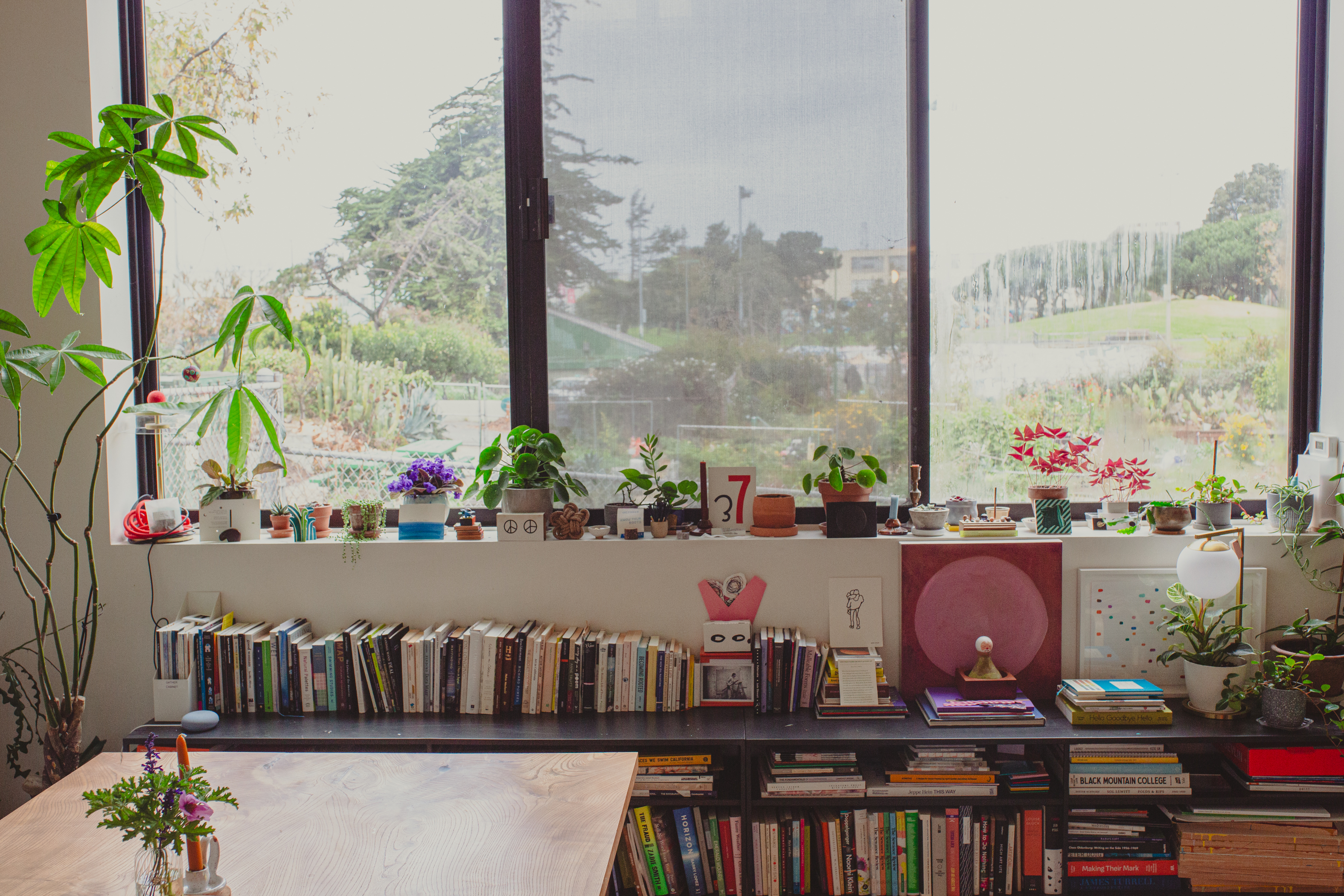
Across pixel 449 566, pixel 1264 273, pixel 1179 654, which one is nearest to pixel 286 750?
pixel 449 566

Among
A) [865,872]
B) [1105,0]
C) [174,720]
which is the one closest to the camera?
[865,872]

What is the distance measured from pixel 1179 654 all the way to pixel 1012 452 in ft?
2.69

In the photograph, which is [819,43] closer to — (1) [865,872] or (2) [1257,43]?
(2) [1257,43]

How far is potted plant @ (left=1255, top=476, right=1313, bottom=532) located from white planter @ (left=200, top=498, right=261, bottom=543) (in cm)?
347

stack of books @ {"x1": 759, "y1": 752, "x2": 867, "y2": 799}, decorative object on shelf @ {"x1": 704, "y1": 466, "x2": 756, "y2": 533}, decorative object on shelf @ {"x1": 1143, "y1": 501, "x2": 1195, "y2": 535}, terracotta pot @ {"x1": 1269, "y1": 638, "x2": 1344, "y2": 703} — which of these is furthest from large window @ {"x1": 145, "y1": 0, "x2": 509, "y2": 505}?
terracotta pot @ {"x1": 1269, "y1": 638, "x2": 1344, "y2": 703}

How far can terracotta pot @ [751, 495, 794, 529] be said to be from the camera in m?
3.01

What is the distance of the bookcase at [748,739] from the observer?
2609mm

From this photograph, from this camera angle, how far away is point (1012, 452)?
122 inches

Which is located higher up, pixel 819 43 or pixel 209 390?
pixel 819 43

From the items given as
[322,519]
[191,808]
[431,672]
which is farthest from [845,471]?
[191,808]

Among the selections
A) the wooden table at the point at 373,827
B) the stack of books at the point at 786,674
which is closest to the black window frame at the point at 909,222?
the stack of books at the point at 786,674

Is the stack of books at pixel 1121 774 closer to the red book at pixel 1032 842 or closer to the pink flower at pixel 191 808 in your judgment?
the red book at pixel 1032 842

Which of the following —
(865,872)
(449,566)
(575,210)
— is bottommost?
(865,872)

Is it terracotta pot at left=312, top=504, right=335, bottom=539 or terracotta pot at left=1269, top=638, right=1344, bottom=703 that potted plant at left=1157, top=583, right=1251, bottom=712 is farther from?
terracotta pot at left=312, top=504, right=335, bottom=539
